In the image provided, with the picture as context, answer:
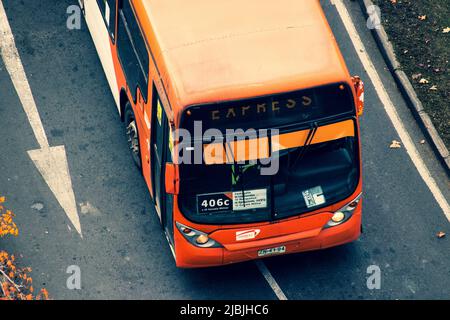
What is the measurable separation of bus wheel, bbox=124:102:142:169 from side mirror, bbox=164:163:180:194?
2176 millimetres

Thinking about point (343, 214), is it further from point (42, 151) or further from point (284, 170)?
point (42, 151)

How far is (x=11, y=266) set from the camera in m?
13.0

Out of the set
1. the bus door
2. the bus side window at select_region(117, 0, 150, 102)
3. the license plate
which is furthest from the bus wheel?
the license plate

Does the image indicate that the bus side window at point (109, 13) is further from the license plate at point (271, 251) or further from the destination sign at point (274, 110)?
the license plate at point (271, 251)

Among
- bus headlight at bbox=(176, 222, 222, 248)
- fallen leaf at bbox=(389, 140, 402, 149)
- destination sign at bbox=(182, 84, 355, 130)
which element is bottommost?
fallen leaf at bbox=(389, 140, 402, 149)

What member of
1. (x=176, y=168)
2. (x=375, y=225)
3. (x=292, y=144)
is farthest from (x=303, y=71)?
(x=375, y=225)

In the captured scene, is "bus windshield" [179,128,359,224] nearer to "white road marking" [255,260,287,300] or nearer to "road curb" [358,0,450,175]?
"white road marking" [255,260,287,300]

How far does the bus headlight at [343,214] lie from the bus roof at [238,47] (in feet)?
5.89

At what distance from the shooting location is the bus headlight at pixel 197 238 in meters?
12.2

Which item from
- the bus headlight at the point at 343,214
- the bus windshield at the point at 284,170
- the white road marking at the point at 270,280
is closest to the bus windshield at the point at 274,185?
the bus windshield at the point at 284,170

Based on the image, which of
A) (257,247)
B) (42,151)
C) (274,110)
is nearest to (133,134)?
(42,151)

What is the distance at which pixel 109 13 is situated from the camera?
13828 millimetres

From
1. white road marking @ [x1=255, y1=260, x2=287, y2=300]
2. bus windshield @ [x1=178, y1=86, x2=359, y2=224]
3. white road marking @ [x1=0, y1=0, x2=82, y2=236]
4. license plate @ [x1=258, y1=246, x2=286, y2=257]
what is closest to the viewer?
bus windshield @ [x1=178, y1=86, x2=359, y2=224]

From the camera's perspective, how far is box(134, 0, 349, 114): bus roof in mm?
11305
